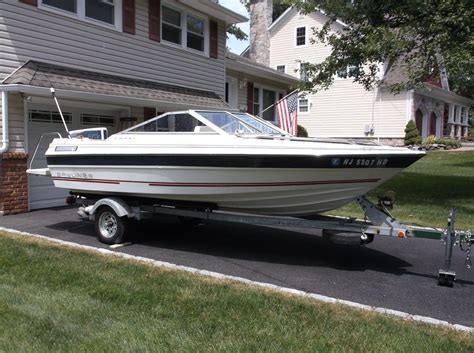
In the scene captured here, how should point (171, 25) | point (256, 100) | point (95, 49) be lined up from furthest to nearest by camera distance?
point (256, 100)
point (171, 25)
point (95, 49)

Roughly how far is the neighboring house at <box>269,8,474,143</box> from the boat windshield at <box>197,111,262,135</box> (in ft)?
70.4

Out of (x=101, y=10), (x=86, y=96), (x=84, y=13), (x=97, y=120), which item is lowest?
(x=97, y=120)

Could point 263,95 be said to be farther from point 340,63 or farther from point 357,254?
point 357,254

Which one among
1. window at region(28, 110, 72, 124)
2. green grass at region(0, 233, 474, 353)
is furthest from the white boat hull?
window at region(28, 110, 72, 124)

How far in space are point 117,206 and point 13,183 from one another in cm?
355

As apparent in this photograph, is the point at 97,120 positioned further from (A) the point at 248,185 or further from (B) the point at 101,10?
(A) the point at 248,185

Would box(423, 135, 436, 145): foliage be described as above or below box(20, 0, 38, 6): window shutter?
below

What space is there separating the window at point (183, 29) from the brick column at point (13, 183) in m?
5.70

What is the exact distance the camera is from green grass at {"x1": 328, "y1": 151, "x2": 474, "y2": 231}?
30.9ft

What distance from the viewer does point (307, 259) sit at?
658 cm

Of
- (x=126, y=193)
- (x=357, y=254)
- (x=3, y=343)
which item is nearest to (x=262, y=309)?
(x=3, y=343)

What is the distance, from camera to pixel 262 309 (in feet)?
14.8

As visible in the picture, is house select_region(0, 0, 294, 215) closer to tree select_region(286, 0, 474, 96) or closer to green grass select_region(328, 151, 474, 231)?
tree select_region(286, 0, 474, 96)

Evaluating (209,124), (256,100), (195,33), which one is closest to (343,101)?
(256,100)
